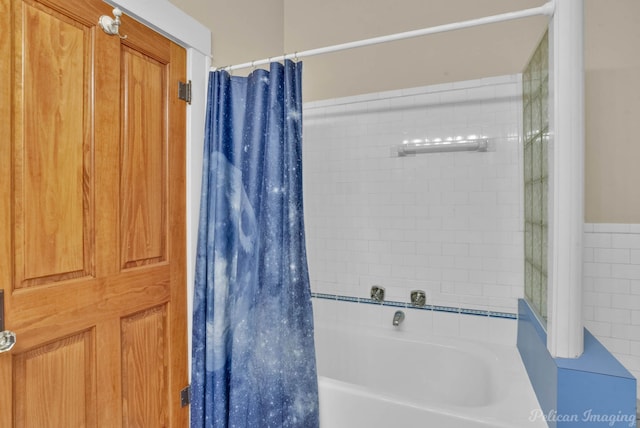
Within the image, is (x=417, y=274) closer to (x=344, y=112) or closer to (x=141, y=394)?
(x=344, y=112)

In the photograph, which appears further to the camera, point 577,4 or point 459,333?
point 459,333

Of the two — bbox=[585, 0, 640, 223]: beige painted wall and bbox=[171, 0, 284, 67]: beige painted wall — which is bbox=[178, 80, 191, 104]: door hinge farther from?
bbox=[585, 0, 640, 223]: beige painted wall

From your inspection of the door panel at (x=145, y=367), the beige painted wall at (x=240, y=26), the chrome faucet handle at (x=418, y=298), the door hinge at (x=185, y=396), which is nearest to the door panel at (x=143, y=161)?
the door panel at (x=145, y=367)

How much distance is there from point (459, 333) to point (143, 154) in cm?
191

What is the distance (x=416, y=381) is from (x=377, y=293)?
0.55 m

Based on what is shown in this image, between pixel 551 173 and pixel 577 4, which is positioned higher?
pixel 577 4

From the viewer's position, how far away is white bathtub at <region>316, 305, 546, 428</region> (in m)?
1.35

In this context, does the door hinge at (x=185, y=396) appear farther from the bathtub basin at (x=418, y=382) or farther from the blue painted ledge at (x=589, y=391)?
the blue painted ledge at (x=589, y=391)

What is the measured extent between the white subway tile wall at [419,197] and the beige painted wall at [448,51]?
14 centimetres

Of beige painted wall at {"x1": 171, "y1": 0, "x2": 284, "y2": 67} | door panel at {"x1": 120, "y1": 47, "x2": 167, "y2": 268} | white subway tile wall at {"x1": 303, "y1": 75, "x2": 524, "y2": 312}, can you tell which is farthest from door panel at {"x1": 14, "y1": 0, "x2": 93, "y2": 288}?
white subway tile wall at {"x1": 303, "y1": 75, "x2": 524, "y2": 312}

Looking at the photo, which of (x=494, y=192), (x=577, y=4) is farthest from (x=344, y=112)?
(x=577, y=4)

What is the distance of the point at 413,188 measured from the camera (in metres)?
2.12

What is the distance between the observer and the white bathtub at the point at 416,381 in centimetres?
135

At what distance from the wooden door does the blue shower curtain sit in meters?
0.12
